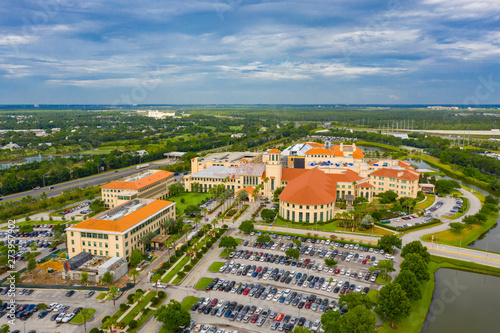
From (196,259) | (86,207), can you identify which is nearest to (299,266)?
(196,259)

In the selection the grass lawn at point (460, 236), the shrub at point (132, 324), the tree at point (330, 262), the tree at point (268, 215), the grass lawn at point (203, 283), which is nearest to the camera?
the shrub at point (132, 324)

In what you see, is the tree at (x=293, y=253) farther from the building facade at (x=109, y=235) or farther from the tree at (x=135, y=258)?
the building facade at (x=109, y=235)

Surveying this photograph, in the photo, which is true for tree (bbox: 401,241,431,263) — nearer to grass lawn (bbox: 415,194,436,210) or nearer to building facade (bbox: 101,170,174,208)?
grass lawn (bbox: 415,194,436,210)

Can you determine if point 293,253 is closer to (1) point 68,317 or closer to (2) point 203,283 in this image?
(2) point 203,283

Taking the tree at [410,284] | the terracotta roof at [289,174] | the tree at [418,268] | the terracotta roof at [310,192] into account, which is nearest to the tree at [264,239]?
the terracotta roof at [310,192]

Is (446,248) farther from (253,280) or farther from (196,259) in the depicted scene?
(196,259)

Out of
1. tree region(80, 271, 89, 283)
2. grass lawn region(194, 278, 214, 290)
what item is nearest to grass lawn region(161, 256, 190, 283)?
grass lawn region(194, 278, 214, 290)

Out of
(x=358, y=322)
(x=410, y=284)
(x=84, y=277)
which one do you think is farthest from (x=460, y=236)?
(x=84, y=277)
